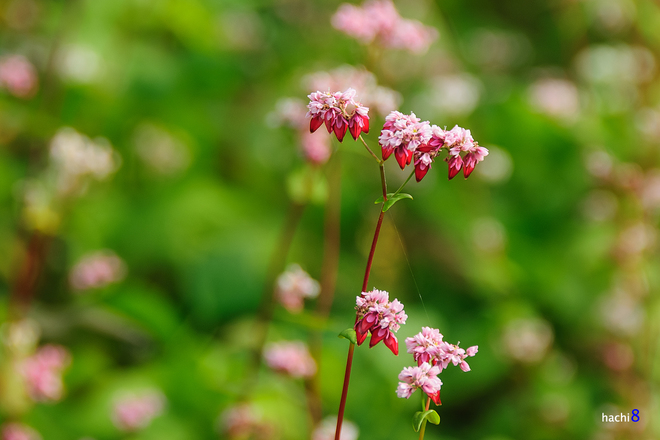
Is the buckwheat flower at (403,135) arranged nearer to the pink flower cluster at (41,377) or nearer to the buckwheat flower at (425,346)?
the buckwheat flower at (425,346)

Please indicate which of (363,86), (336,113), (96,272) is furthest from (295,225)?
(336,113)

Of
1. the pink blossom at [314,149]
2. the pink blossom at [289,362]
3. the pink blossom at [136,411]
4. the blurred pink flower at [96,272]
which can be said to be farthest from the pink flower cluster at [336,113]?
the blurred pink flower at [96,272]

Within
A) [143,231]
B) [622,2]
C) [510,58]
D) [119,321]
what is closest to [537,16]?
[510,58]

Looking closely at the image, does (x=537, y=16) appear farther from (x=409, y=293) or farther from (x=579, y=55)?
(x=409, y=293)

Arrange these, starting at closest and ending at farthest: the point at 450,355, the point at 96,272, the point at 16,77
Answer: the point at 450,355 < the point at 16,77 < the point at 96,272

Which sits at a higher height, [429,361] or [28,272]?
[28,272]

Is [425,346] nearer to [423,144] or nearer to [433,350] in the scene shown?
[433,350]
